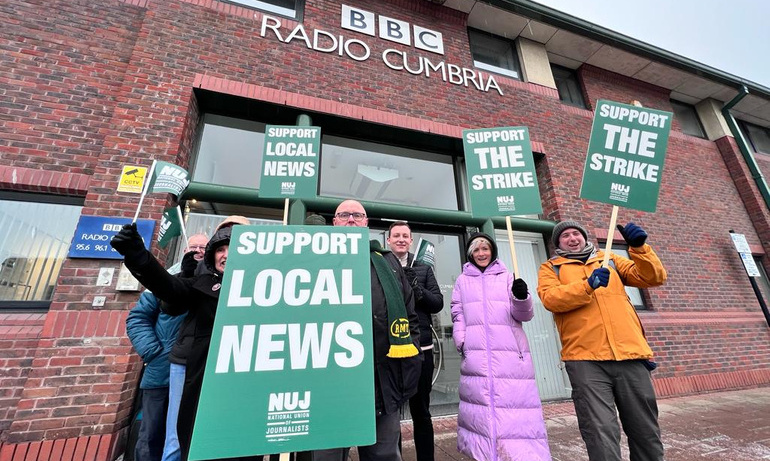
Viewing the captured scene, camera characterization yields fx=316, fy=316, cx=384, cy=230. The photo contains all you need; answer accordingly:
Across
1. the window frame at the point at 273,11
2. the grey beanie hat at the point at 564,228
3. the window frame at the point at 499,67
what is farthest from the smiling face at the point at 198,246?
the window frame at the point at 499,67

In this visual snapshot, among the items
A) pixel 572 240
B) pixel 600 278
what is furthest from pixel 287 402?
pixel 572 240

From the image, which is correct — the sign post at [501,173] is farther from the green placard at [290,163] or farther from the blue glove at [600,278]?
the green placard at [290,163]

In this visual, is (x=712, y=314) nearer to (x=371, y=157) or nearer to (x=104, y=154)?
Result: (x=371, y=157)

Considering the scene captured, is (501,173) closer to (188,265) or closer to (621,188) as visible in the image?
(621,188)

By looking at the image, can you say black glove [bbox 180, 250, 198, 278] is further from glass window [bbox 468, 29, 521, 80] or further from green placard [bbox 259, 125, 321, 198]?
glass window [bbox 468, 29, 521, 80]

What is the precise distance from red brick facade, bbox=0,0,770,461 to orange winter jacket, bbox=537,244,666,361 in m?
3.21

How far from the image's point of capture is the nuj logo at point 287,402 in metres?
1.28

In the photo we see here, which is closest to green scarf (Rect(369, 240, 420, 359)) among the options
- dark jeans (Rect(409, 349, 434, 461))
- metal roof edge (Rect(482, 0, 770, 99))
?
dark jeans (Rect(409, 349, 434, 461))

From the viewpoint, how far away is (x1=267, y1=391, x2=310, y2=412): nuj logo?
1281 mm

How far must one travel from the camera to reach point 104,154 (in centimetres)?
345

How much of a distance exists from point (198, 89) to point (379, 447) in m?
4.54

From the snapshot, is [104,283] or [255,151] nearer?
[104,283]

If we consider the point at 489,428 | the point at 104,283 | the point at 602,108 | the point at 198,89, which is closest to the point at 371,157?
the point at 198,89

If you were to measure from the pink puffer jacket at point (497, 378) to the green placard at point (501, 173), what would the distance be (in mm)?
549
